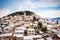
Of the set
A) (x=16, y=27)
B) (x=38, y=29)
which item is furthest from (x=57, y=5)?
(x=16, y=27)

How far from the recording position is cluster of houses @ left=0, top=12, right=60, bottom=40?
182 cm

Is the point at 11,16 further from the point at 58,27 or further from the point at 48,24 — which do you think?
the point at 58,27

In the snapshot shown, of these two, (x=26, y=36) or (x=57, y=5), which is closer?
(x=26, y=36)

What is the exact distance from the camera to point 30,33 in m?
1.83

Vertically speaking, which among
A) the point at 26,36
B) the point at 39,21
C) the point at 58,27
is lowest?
the point at 26,36

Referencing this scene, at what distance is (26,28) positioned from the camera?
187cm

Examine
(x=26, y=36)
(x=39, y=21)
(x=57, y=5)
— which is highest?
(x=57, y=5)

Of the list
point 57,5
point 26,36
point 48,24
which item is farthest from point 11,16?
point 57,5

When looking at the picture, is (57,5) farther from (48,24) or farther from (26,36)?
(26,36)

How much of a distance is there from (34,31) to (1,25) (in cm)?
60

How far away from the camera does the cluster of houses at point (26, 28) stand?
71.5 inches

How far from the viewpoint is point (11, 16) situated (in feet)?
6.20

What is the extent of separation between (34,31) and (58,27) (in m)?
0.45

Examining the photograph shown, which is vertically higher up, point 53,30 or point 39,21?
point 39,21
